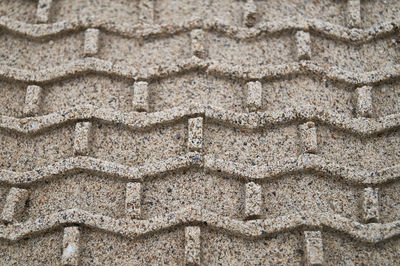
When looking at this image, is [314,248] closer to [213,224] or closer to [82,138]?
[213,224]

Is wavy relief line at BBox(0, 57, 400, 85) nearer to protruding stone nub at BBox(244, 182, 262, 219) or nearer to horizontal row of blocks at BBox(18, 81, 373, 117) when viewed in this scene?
horizontal row of blocks at BBox(18, 81, 373, 117)

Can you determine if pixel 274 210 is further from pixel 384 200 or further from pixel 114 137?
pixel 114 137

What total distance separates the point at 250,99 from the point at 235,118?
0.06 metres

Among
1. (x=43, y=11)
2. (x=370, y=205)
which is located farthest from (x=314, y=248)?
(x=43, y=11)

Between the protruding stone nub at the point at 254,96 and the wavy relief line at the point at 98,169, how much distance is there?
164 mm

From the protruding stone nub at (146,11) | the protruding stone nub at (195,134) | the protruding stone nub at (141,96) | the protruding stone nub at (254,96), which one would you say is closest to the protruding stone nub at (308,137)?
the protruding stone nub at (254,96)

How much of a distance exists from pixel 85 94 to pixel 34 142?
6.2 inches

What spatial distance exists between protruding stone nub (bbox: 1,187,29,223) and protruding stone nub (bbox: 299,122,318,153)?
610mm

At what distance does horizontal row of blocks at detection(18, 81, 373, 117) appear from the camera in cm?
112

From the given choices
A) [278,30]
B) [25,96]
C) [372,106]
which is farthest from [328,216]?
[25,96]

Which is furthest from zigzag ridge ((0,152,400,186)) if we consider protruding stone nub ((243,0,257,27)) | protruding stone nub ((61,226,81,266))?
protruding stone nub ((243,0,257,27))

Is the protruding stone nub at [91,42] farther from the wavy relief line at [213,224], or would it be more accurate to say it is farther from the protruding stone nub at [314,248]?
the protruding stone nub at [314,248]

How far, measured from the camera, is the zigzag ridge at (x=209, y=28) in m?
1.20

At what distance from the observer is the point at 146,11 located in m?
1.24
